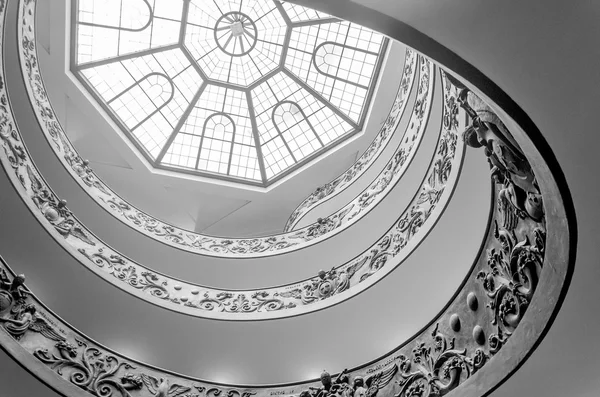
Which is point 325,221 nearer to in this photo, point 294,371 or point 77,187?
point 294,371

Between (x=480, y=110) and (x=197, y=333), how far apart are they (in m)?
7.49

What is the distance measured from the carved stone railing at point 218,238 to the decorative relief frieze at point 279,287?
77mm

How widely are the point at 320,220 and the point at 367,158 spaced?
2.35 m

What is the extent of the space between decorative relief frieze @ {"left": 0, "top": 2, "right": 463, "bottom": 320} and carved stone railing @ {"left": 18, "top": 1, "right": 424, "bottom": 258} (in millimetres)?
77

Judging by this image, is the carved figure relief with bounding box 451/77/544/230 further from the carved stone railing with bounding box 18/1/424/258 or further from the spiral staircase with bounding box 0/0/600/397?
the carved stone railing with bounding box 18/1/424/258

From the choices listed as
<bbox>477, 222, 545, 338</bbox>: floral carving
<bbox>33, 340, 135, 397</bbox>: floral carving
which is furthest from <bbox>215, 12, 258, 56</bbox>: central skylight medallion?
<bbox>477, 222, 545, 338</bbox>: floral carving

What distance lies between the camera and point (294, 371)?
31.7 ft

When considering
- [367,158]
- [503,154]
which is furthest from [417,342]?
[367,158]

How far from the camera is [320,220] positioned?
12.5 m

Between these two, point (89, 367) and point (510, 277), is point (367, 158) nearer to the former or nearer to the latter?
point (510, 277)

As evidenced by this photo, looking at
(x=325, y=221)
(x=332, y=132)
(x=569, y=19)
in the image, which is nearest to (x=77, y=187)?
(x=325, y=221)

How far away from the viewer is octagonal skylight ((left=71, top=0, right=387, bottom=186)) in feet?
43.6

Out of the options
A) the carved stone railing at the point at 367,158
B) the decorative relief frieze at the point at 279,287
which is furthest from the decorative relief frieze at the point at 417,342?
the carved stone railing at the point at 367,158

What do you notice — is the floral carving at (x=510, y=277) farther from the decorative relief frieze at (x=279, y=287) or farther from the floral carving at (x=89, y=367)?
the floral carving at (x=89, y=367)
